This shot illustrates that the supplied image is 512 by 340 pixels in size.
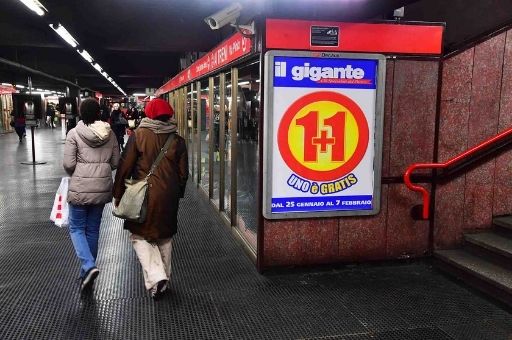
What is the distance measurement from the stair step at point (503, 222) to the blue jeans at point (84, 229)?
346cm

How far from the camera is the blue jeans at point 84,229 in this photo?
365 centimetres

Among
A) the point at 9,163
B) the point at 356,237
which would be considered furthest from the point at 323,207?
the point at 9,163

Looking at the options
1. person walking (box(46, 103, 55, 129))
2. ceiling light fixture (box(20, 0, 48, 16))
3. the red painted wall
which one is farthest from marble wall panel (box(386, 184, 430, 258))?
person walking (box(46, 103, 55, 129))

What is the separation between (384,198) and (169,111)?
2042 millimetres

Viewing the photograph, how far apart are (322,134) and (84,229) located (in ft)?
6.89

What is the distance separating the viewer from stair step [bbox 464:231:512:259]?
377 centimetres

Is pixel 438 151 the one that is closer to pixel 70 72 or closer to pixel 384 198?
pixel 384 198

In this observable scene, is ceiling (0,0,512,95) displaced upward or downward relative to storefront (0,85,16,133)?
upward

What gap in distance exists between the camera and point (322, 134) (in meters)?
3.94

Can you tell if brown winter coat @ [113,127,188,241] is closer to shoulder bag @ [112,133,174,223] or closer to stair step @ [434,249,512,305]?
shoulder bag @ [112,133,174,223]

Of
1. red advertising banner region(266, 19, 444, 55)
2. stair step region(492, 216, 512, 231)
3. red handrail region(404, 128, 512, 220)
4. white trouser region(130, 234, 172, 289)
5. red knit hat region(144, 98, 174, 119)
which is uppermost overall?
red advertising banner region(266, 19, 444, 55)

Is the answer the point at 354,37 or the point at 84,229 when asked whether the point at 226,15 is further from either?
the point at 84,229

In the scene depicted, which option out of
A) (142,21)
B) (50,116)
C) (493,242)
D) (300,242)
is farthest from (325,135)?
(50,116)

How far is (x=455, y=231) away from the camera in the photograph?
4328mm
